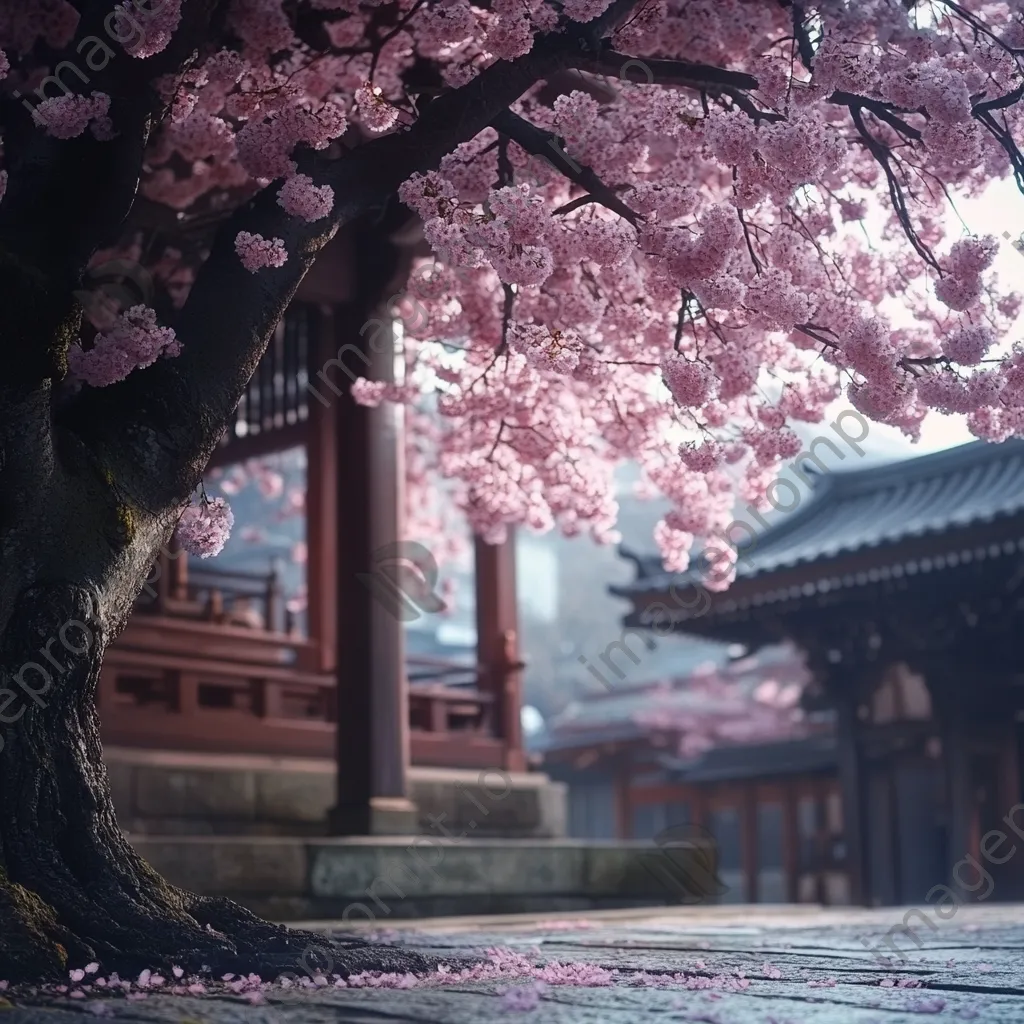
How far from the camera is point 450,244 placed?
5.76 metres

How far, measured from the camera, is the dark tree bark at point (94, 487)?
15.5ft

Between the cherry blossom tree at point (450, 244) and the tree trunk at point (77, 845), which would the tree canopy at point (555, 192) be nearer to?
the cherry blossom tree at point (450, 244)

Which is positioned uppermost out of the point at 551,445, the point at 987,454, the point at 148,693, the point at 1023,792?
the point at 987,454

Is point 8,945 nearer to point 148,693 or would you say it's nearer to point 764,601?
point 148,693

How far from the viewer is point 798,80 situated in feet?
19.1

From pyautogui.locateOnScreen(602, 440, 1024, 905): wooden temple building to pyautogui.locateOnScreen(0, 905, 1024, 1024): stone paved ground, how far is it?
785cm

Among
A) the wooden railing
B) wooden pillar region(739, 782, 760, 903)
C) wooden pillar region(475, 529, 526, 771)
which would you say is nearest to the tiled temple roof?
wooden pillar region(475, 529, 526, 771)

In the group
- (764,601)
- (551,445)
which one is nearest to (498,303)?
(551,445)

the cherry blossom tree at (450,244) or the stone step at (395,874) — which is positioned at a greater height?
the cherry blossom tree at (450,244)

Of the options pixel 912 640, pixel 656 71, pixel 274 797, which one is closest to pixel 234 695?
pixel 274 797

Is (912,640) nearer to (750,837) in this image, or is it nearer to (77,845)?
(750,837)

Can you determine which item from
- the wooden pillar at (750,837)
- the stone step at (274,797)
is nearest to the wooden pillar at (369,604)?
the stone step at (274,797)

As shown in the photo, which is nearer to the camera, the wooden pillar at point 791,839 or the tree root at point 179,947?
the tree root at point 179,947

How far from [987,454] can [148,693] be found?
1026cm
